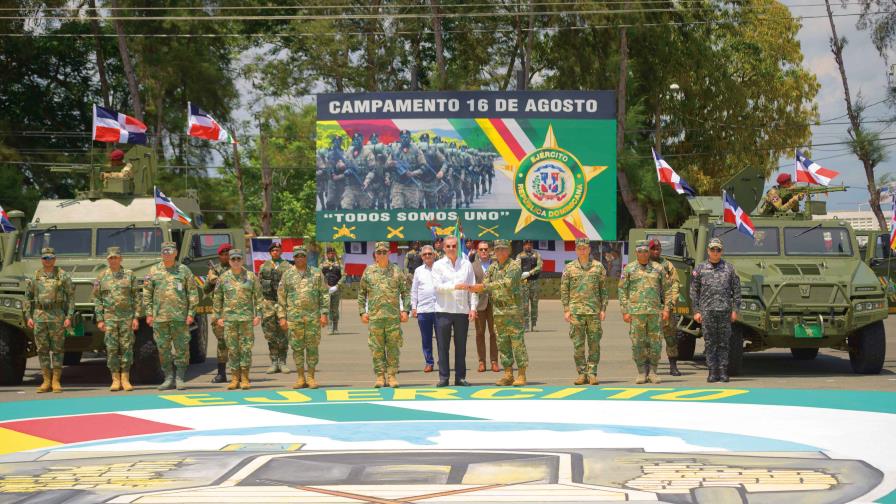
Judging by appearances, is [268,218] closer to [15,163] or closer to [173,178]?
[173,178]

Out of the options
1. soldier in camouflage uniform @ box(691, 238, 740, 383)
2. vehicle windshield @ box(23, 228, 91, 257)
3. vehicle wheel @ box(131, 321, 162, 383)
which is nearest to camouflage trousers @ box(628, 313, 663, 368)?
soldier in camouflage uniform @ box(691, 238, 740, 383)

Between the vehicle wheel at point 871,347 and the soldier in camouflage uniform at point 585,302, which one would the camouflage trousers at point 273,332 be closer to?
the soldier in camouflage uniform at point 585,302

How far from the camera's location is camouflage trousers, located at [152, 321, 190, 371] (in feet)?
49.2

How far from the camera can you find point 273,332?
1705 cm

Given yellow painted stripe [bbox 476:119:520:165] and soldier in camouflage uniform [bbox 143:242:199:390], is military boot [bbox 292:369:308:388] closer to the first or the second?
soldier in camouflage uniform [bbox 143:242:199:390]

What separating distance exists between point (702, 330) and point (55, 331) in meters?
7.80

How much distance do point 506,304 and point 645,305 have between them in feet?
5.43

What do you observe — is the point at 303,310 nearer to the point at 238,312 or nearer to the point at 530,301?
the point at 238,312

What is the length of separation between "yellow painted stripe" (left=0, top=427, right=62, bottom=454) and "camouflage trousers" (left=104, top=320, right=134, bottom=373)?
3.34 m

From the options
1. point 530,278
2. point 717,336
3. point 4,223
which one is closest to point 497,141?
point 530,278

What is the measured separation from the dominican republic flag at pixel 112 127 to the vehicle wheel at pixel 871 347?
13.4m

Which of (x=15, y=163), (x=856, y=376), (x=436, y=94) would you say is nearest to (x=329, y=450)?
(x=856, y=376)

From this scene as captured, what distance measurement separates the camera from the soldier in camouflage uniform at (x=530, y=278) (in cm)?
2184

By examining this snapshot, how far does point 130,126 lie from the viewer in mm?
23391
